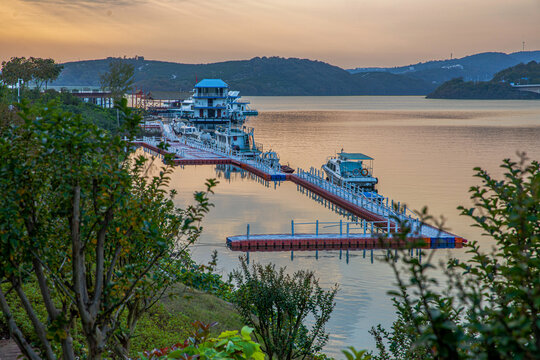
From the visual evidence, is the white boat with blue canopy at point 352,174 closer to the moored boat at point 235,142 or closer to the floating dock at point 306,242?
the floating dock at point 306,242

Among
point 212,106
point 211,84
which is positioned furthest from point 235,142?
point 211,84

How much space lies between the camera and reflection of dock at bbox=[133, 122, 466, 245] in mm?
32372

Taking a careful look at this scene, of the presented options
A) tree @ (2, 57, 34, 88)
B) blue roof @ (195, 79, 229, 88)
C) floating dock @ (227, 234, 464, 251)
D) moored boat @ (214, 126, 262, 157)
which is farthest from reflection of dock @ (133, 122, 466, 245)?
tree @ (2, 57, 34, 88)

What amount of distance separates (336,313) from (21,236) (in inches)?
719

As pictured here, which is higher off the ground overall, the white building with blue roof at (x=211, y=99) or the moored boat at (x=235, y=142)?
the white building with blue roof at (x=211, y=99)

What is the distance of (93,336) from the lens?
6559 mm

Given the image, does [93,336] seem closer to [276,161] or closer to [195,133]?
[276,161]

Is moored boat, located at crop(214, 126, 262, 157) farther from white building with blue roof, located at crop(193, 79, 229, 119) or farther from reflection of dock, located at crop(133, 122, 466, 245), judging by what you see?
white building with blue roof, located at crop(193, 79, 229, 119)

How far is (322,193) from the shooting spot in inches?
1930

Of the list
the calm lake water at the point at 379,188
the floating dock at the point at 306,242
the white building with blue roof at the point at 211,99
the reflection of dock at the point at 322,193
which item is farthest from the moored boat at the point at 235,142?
the floating dock at the point at 306,242

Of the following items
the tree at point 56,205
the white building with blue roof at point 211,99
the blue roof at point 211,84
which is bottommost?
the tree at point 56,205

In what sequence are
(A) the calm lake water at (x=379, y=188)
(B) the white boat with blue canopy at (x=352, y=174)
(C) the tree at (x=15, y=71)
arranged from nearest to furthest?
(A) the calm lake water at (x=379, y=188) < (B) the white boat with blue canopy at (x=352, y=174) < (C) the tree at (x=15, y=71)

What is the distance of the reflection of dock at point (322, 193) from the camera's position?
3237cm

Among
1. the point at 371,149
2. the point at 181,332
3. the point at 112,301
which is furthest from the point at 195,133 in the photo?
the point at 112,301
